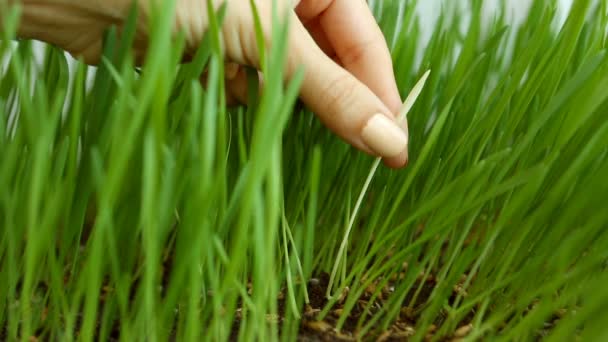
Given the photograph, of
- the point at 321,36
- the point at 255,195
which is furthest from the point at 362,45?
the point at 255,195

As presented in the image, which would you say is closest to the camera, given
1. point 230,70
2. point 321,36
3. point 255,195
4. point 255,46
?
point 255,195

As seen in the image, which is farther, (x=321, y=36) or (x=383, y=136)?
(x=321, y=36)

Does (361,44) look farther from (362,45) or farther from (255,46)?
(255,46)

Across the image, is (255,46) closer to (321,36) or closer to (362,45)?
(362,45)

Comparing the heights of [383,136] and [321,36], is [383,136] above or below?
below

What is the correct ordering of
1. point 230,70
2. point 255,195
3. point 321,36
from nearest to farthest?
point 255,195 → point 230,70 → point 321,36

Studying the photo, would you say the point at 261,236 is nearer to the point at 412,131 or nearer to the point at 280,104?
the point at 280,104

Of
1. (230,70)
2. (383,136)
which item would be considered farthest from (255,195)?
(230,70)
